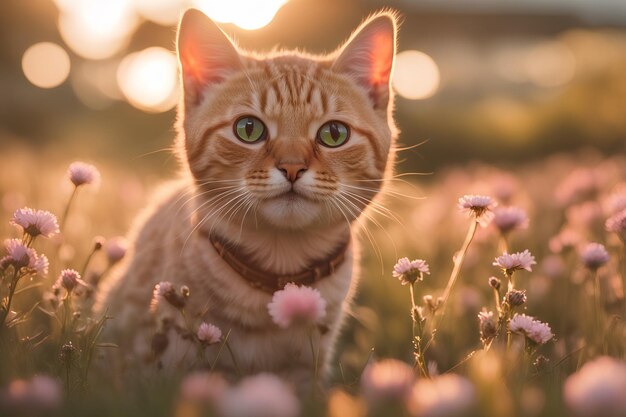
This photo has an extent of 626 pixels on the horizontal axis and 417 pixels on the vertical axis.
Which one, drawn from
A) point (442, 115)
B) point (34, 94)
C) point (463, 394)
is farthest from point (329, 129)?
point (34, 94)

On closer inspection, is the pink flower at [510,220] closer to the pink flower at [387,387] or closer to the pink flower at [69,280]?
Result: the pink flower at [387,387]

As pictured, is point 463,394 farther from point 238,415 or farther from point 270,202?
point 270,202

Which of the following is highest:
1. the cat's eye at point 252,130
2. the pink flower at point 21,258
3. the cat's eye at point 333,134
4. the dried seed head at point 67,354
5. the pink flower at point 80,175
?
the cat's eye at point 333,134

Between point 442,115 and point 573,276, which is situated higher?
point 442,115

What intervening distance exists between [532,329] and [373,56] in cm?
144

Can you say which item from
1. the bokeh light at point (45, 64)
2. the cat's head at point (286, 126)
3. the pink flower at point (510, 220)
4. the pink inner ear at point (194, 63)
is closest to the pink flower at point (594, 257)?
the pink flower at point (510, 220)

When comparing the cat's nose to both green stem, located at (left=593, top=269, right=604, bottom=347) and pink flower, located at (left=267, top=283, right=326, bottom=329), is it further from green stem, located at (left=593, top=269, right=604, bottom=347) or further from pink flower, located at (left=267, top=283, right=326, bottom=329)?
green stem, located at (left=593, top=269, right=604, bottom=347)

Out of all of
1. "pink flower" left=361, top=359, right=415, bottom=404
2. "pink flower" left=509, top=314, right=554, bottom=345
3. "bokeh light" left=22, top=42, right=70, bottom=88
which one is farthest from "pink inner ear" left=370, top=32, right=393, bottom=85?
"bokeh light" left=22, top=42, right=70, bottom=88

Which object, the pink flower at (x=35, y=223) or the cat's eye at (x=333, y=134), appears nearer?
the pink flower at (x=35, y=223)

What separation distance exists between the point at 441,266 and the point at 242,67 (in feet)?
6.04

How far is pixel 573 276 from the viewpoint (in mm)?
2596

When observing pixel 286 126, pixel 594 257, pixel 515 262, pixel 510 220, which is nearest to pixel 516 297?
pixel 515 262

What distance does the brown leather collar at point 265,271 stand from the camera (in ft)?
7.02

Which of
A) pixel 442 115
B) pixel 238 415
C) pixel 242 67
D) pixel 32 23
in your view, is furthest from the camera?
pixel 442 115
